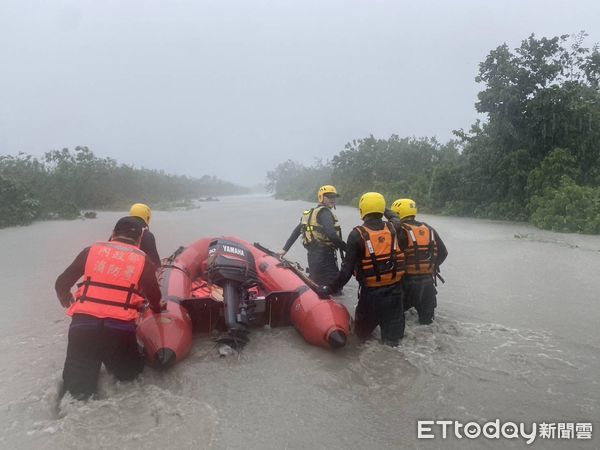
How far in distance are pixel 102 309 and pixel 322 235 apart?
2785 mm

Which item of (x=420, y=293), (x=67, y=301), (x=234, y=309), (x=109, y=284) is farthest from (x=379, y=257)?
(x=67, y=301)

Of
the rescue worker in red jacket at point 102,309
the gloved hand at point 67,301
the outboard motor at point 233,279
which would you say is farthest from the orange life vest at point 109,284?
the outboard motor at point 233,279

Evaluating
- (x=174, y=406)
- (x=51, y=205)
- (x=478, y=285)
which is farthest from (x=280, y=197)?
(x=174, y=406)

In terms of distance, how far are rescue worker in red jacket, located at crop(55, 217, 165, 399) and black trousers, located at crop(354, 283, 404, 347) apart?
1786 mm

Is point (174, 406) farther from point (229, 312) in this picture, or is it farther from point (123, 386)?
point (229, 312)

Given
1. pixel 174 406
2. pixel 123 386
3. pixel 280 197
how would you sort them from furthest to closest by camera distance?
1. pixel 280 197
2. pixel 123 386
3. pixel 174 406

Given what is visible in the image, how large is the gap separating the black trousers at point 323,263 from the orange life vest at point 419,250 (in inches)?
48.2

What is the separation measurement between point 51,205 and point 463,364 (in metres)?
16.5

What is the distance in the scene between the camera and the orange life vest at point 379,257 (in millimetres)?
3832

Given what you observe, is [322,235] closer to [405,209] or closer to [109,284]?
[405,209]

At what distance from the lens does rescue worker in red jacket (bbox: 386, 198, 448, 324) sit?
4.32m

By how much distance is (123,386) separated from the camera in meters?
3.34

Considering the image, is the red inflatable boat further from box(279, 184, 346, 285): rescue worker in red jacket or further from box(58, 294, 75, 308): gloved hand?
box(58, 294, 75, 308): gloved hand

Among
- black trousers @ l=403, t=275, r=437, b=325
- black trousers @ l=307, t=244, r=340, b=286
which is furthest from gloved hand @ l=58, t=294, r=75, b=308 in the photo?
black trousers @ l=403, t=275, r=437, b=325
